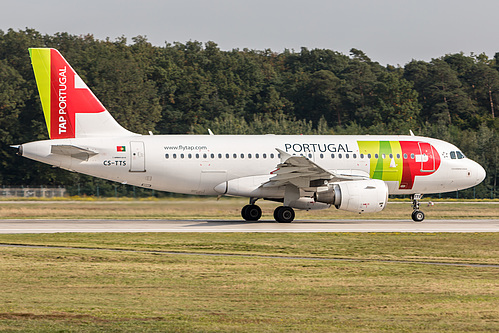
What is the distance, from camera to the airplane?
106 ft

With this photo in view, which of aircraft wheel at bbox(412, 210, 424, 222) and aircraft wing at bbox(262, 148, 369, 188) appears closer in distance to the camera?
aircraft wing at bbox(262, 148, 369, 188)

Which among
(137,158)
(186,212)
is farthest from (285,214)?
(186,212)

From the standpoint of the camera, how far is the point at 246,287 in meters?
15.8

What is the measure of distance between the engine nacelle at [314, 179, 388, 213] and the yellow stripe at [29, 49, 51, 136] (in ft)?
42.4

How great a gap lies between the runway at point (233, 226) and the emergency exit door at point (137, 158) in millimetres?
2509

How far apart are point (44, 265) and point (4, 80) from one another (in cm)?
6479

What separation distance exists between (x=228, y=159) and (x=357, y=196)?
6262mm

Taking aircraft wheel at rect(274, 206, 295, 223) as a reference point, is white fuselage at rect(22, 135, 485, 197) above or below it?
above

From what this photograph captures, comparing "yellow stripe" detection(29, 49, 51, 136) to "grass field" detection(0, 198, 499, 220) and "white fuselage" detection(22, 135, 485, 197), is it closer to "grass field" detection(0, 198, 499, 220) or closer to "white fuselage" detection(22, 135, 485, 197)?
"white fuselage" detection(22, 135, 485, 197)

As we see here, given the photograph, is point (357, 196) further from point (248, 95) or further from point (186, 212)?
point (248, 95)

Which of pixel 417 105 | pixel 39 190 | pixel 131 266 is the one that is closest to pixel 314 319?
pixel 131 266

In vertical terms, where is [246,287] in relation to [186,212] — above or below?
below

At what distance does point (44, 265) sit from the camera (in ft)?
62.1

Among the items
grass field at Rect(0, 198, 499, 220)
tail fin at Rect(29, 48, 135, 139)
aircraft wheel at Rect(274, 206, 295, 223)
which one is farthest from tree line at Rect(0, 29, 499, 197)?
aircraft wheel at Rect(274, 206, 295, 223)
